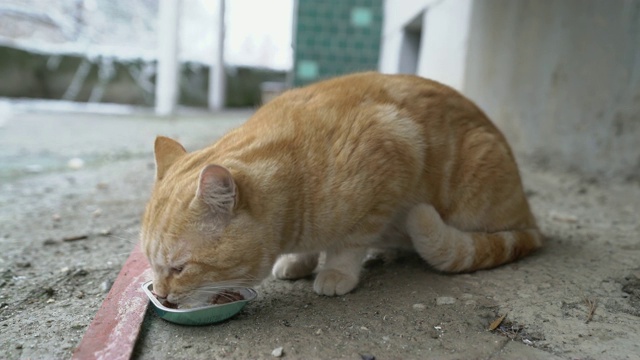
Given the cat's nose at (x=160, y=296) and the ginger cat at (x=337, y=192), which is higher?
the ginger cat at (x=337, y=192)

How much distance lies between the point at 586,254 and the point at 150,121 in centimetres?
635

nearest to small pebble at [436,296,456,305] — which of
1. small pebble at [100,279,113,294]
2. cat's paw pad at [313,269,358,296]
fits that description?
cat's paw pad at [313,269,358,296]

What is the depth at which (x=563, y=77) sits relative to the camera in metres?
3.47

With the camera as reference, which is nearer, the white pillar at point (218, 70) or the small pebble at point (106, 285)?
the small pebble at point (106, 285)

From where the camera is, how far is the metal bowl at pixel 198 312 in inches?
60.7

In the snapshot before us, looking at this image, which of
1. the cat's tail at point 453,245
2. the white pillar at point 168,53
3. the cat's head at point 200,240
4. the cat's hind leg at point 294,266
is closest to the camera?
the cat's head at point 200,240

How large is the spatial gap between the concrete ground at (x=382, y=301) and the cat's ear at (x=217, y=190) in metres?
0.38

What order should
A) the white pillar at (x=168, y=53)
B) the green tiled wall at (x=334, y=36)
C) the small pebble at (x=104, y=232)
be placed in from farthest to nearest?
the green tiled wall at (x=334, y=36) < the white pillar at (x=168, y=53) < the small pebble at (x=104, y=232)

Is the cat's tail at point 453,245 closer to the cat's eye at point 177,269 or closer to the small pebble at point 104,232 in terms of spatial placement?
the cat's eye at point 177,269

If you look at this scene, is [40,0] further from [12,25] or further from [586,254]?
[586,254]

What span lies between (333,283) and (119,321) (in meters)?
0.71

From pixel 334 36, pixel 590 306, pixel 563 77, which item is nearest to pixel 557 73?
pixel 563 77

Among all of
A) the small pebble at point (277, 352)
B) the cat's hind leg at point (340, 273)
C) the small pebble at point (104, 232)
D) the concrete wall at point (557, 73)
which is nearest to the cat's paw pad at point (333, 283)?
the cat's hind leg at point (340, 273)

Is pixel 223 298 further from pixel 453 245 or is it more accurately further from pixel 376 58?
pixel 376 58
